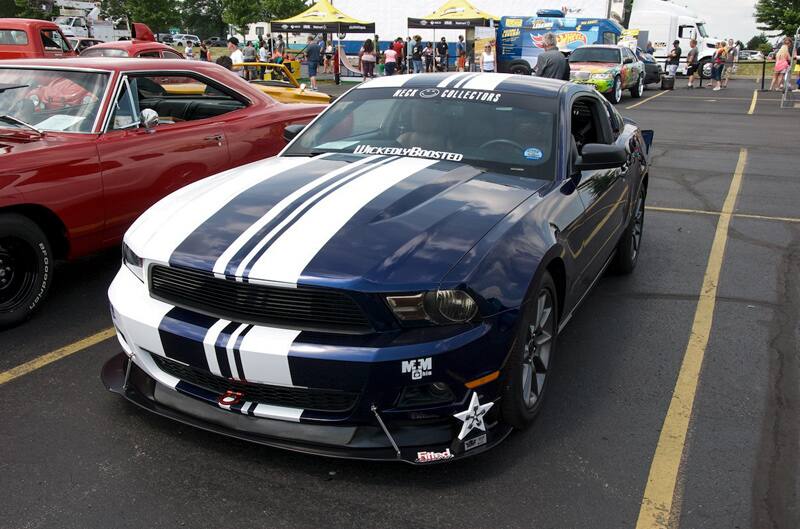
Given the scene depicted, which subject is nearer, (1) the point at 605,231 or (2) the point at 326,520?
(2) the point at 326,520

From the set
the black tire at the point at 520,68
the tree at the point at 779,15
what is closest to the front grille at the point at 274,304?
the black tire at the point at 520,68

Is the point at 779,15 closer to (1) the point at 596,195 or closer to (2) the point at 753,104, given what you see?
(2) the point at 753,104

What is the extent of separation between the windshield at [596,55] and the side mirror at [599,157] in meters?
17.8

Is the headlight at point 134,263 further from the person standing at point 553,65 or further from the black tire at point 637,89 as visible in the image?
the black tire at point 637,89

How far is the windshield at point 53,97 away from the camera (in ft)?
16.2

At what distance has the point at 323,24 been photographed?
2698 cm

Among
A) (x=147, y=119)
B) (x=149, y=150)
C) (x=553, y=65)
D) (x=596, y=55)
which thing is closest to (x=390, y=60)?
(x=596, y=55)

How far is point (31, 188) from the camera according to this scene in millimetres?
4227

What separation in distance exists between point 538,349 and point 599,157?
3.93 feet

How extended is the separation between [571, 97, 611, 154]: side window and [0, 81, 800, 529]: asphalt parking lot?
112 cm

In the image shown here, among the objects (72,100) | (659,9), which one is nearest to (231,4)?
(659,9)

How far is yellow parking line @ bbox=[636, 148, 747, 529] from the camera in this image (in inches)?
107

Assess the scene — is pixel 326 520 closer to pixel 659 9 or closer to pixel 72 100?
pixel 72 100

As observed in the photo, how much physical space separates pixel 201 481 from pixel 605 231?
9.12ft
